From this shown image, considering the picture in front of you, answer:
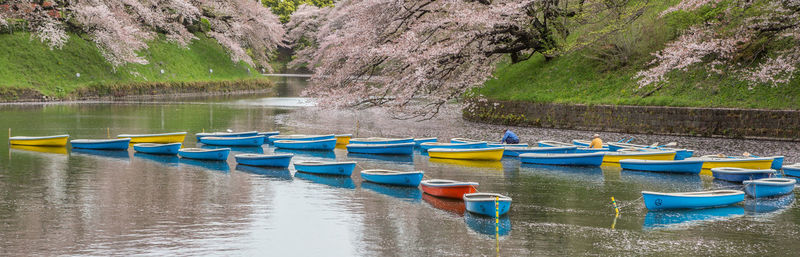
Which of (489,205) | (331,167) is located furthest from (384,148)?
(489,205)

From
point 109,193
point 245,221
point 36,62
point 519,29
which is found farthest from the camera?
point 36,62

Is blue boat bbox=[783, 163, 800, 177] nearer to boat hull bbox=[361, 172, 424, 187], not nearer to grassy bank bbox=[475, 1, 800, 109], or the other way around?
grassy bank bbox=[475, 1, 800, 109]

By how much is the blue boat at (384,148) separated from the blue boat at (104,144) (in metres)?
7.51

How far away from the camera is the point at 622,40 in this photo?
33.8 metres

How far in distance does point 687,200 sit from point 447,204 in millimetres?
5094

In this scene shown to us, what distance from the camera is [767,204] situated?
56.0 ft

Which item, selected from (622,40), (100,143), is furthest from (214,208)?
(622,40)

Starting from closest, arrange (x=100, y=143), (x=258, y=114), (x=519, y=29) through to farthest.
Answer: (x=100, y=143)
(x=519, y=29)
(x=258, y=114)

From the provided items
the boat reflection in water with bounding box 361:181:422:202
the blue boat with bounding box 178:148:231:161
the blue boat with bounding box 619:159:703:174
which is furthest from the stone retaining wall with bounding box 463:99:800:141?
the blue boat with bounding box 178:148:231:161

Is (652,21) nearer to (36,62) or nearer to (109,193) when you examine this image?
(109,193)

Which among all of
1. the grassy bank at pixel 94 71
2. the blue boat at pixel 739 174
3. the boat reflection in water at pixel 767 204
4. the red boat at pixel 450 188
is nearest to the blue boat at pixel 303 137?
the red boat at pixel 450 188

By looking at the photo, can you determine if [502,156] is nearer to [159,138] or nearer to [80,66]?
[159,138]

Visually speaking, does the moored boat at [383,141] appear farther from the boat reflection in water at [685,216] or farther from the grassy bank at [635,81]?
the boat reflection in water at [685,216]

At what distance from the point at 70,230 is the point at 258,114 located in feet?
92.5
